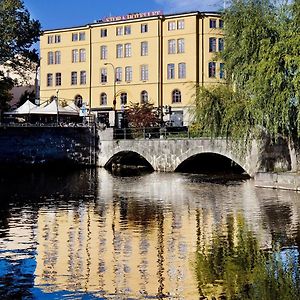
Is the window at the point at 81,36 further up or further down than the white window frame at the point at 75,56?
further up

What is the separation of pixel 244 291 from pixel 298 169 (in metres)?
20.8

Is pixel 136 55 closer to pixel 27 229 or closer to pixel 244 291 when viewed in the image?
pixel 27 229

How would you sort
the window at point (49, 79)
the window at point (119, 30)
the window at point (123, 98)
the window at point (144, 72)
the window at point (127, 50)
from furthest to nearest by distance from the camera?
the window at point (49, 79)
the window at point (123, 98)
the window at point (119, 30)
the window at point (127, 50)
the window at point (144, 72)

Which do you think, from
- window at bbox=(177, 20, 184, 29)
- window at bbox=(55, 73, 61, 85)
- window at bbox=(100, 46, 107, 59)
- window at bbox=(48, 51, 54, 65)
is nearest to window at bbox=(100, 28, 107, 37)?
window at bbox=(100, 46, 107, 59)

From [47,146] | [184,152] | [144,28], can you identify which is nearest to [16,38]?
[47,146]

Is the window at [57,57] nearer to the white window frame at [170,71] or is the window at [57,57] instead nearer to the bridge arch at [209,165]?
the white window frame at [170,71]

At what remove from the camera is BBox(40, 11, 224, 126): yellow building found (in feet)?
237

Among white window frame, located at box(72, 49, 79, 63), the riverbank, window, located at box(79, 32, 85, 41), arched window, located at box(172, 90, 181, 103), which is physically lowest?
the riverbank

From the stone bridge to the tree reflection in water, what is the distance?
2006 cm

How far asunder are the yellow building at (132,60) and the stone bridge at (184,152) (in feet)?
57.7

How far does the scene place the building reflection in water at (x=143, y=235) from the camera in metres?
10.7

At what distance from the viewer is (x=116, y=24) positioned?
7600cm

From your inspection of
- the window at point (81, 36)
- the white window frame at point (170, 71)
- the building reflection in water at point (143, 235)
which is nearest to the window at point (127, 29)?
the window at point (81, 36)

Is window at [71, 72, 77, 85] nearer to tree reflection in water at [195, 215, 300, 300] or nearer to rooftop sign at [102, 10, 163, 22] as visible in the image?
rooftop sign at [102, 10, 163, 22]
